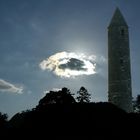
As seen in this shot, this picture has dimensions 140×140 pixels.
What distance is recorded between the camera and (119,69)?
7200 centimetres

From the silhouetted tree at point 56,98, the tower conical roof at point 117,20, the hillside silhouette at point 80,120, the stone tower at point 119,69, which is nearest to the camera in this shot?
the hillside silhouette at point 80,120

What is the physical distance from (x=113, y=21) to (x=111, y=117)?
95.9ft

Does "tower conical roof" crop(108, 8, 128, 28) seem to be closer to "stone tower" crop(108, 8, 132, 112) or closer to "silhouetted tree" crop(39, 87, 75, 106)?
"stone tower" crop(108, 8, 132, 112)

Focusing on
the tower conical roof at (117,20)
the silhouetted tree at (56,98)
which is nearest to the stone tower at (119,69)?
the tower conical roof at (117,20)

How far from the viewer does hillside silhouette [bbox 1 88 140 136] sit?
47656mm

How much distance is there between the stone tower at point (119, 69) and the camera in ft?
235

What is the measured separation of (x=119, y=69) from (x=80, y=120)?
24.0m

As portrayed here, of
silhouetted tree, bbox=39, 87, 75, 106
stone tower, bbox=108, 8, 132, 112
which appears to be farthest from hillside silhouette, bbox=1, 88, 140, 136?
stone tower, bbox=108, 8, 132, 112

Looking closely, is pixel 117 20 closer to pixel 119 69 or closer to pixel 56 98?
pixel 119 69

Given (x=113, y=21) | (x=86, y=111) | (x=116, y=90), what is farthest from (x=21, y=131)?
(x=113, y=21)

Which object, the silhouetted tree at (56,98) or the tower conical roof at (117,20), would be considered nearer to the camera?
the silhouetted tree at (56,98)

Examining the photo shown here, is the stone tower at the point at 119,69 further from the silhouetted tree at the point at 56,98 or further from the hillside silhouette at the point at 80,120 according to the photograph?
the hillside silhouette at the point at 80,120

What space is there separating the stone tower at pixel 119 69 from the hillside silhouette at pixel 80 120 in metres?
15.8

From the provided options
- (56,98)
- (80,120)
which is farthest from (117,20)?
(80,120)
